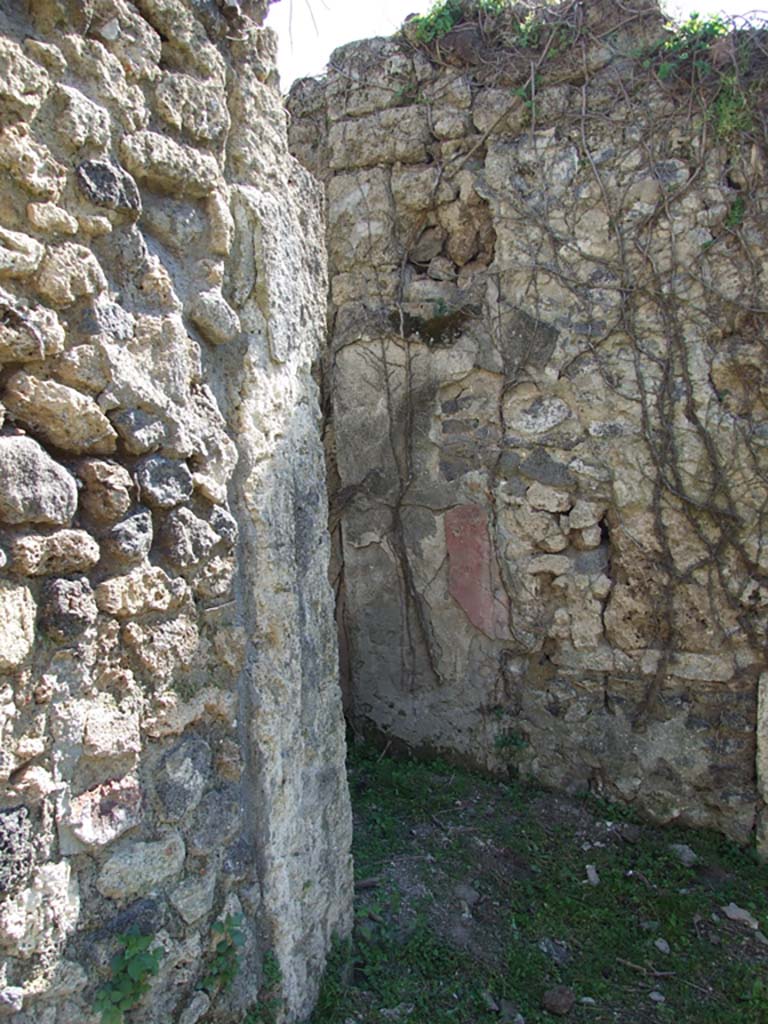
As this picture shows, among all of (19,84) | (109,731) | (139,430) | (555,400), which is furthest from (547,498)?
(19,84)

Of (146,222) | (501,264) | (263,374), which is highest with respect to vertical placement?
(501,264)

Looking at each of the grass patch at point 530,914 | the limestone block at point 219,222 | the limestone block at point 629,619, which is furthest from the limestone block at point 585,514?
the limestone block at point 219,222

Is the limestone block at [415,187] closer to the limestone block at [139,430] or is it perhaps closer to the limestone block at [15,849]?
the limestone block at [139,430]

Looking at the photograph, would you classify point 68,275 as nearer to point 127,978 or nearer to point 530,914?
point 127,978

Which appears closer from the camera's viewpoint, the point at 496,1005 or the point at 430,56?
the point at 496,1005

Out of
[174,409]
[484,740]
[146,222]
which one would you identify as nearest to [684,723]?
[484,740]

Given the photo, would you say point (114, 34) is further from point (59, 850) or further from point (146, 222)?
point (59, 850)

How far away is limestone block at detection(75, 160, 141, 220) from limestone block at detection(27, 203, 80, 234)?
0.07 m

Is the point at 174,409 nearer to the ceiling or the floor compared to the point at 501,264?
nearer to the floor

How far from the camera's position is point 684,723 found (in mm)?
3410

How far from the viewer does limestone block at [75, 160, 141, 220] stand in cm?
154

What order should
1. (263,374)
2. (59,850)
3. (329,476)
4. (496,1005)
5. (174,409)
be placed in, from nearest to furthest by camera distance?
1. (59,850)
2. (174,409)
3. (263,374)
4. (496,1005)
5. (329,476)

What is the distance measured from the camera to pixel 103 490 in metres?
1.57

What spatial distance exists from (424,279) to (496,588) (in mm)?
1436
